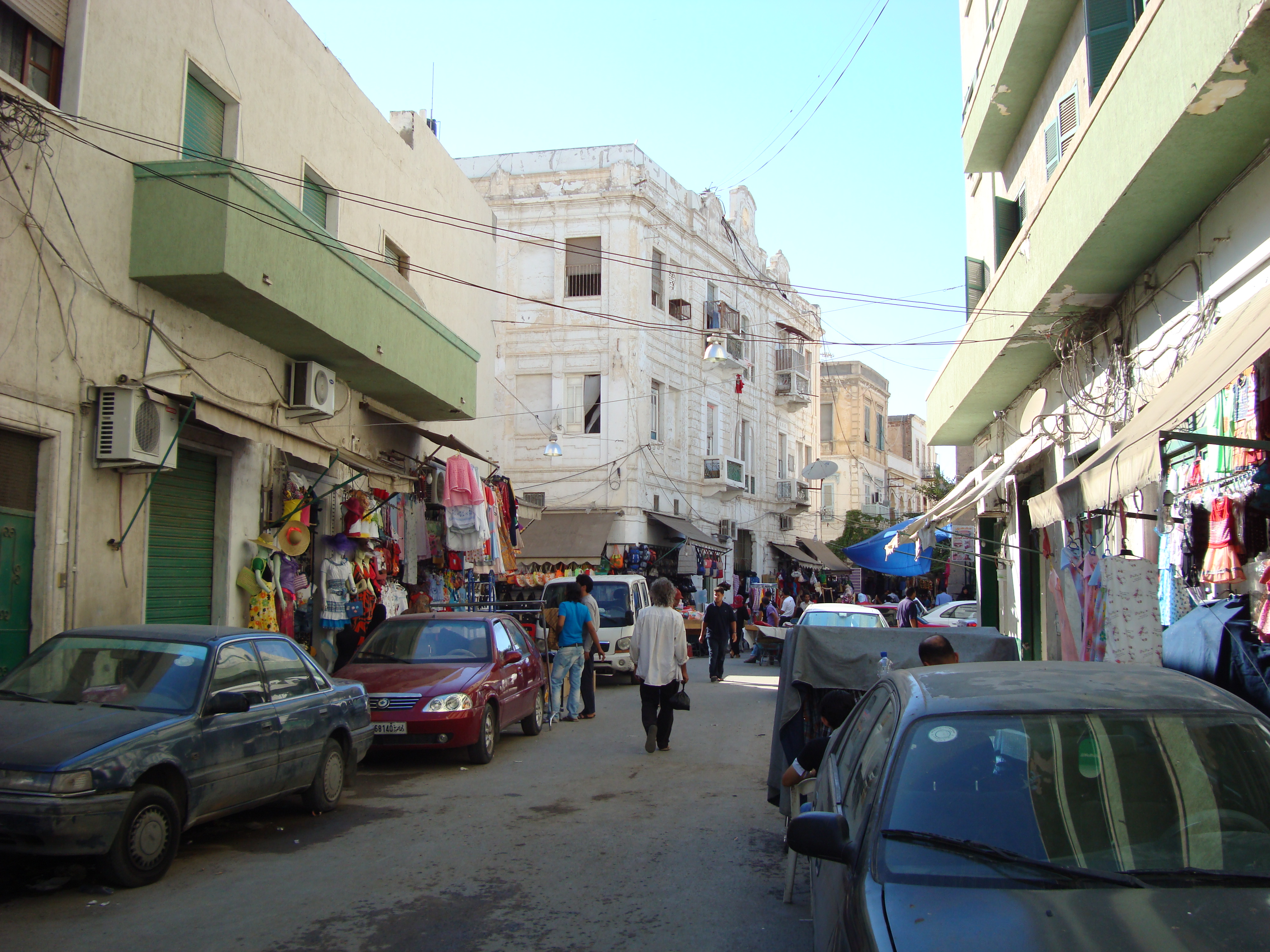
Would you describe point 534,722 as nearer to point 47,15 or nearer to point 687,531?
point 47,15

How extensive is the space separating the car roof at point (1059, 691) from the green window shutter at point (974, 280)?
13.5 metres

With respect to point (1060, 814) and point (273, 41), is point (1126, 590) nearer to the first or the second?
point (1060, 814)

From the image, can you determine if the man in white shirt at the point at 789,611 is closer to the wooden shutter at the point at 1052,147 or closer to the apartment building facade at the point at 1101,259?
the apartment building facade at the point at 1101,259

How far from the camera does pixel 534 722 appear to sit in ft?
41.7

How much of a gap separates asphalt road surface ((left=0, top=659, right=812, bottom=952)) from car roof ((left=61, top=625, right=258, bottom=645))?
1421mm

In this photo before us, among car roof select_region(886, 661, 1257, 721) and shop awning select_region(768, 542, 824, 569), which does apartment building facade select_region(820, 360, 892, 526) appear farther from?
car roof select_region(886, 661, 1257, 721)

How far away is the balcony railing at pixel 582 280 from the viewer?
1191 inches

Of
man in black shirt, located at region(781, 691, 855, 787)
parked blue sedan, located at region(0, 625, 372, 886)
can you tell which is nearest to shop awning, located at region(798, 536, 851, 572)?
parked blue sedan, located at region(0, 625, 372, 886)

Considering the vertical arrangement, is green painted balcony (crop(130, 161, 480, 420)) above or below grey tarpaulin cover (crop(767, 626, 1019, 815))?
above

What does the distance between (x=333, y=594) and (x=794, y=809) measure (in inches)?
356

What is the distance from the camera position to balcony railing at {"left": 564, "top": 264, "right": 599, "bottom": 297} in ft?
99.2

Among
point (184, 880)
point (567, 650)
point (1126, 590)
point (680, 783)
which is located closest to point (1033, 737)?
point (1126, 590)

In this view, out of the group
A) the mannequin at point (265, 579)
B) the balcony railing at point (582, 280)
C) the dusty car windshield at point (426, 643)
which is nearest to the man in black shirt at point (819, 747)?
the dusty car windshield at point (426, 643)

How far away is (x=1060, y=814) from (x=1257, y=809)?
0.62 meters
